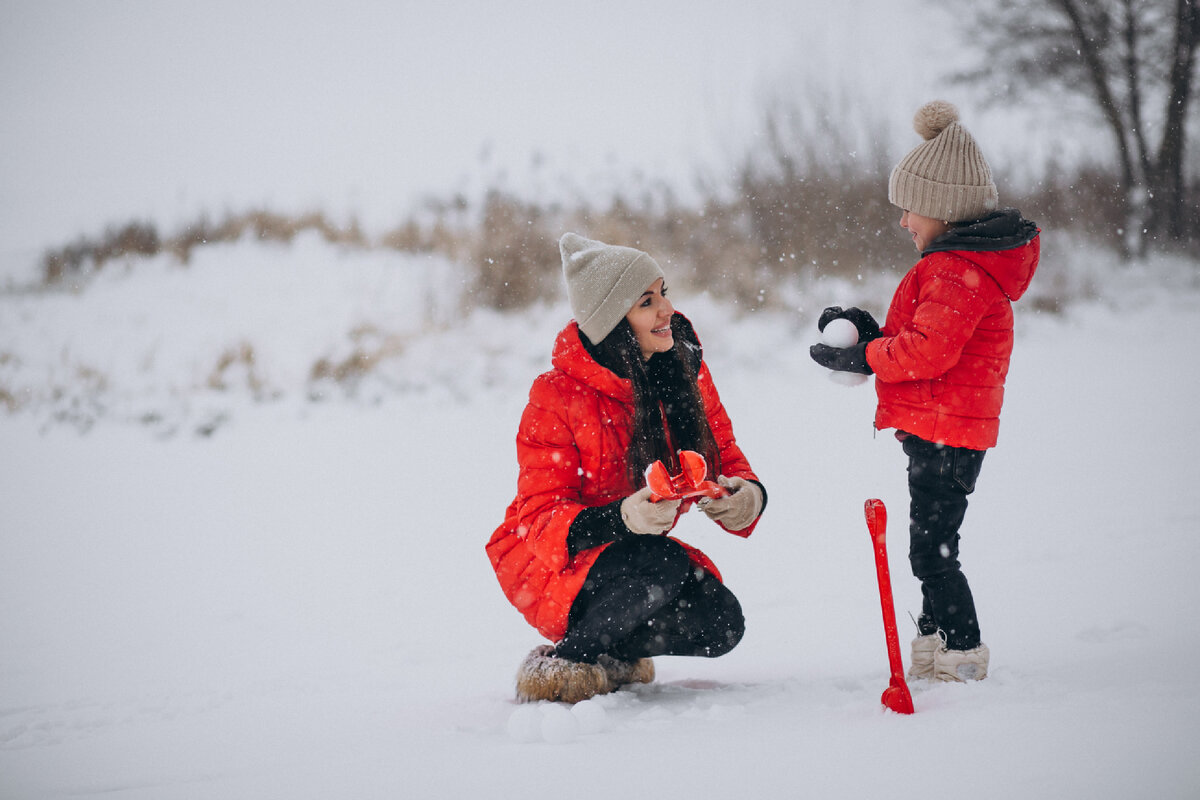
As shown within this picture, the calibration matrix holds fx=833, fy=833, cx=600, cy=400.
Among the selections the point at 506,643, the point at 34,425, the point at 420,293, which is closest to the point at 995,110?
the point at 420,293

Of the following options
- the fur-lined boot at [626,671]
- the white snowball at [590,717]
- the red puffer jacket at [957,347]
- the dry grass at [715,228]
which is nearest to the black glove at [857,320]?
the red puffer jacket at [957,347]

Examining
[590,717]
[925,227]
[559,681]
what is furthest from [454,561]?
[925,227]

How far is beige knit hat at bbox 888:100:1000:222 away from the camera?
6.77ft

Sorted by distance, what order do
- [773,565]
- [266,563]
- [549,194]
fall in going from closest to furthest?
[773,565] → [266,563] → [549,194]

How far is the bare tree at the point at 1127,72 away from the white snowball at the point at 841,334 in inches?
259

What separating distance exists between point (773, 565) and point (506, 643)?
1.35 metres

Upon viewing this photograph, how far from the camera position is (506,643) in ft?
10.1

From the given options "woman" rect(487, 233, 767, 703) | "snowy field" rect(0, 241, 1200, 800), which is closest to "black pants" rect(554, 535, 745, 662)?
"woman" rect(487, 233, 767, 703)

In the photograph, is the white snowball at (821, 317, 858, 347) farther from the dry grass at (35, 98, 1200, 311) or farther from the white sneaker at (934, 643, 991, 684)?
the dry grass at (35, 98, 1200, 311)

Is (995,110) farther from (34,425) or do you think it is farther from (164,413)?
(34,425)

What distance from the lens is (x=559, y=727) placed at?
174 cm

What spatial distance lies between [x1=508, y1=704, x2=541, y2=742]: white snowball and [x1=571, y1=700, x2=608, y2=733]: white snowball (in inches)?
3.2

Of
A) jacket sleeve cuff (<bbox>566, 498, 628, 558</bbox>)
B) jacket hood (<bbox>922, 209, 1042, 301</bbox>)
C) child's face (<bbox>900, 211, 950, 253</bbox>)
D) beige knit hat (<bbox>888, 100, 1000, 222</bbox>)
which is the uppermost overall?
beige knit hat (<bbox>888, 100, 1000, 222</bbox>)

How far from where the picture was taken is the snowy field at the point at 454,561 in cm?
162
